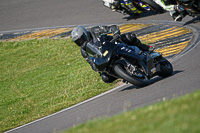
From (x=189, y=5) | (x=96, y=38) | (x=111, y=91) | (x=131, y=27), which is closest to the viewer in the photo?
(x=96, y=38)

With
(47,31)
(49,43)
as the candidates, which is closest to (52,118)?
(49,43)

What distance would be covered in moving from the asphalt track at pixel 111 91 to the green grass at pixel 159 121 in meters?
1.54

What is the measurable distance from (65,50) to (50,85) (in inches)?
109

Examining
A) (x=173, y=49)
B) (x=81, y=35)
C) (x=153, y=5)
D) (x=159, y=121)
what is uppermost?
(x=81, y=35)

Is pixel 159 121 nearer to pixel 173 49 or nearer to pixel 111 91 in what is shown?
pixel 111 91

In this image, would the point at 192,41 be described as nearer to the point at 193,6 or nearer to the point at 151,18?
the point at 193,6

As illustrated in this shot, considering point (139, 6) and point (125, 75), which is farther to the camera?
point (139, 6)

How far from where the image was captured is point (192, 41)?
10656 millimetres

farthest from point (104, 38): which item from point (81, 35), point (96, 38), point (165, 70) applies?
point (165, 70)

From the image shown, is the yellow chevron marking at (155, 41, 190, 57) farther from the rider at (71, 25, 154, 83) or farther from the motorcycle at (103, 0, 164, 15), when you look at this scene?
the motorcycle at (103, 0, 164, 15)

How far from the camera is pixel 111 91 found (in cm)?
855

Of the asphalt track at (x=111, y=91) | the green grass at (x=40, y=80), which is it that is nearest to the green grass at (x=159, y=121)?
the asphalt track at (x=111, y=91)

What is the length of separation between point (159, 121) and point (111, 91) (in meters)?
4.80

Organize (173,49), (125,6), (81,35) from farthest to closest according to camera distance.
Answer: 1. (125,6)
2. (173,49)
3. (81,35)
